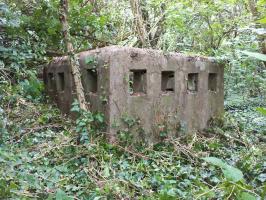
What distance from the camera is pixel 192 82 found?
20.5ft

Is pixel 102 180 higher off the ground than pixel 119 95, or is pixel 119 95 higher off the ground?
pixel 119 95

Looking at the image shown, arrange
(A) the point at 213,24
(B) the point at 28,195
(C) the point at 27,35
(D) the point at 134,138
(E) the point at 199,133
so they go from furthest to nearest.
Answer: (A) the point at 213,24 < (C) the point at 27,35 < (E) the point at 199,133 < (D) the point at 134,138 < (B) the point at 28,195

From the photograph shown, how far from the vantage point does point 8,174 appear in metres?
3.11

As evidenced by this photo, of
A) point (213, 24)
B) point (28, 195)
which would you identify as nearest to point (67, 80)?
point (28, 195)

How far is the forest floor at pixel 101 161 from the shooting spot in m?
3.35

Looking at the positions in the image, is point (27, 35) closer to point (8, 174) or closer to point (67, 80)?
point (67, 80)

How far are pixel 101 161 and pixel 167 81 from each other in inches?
79.3

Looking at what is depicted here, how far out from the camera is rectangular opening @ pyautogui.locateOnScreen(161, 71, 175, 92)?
18.4 feet

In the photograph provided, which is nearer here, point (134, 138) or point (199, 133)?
point (134, 138)

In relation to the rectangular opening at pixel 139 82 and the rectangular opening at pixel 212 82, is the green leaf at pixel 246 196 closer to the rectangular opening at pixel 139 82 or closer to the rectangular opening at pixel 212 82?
the rectangular opening at pixel 139 82

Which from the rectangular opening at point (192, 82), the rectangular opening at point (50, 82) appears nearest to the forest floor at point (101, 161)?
the rectangular opening at point (50, 82)

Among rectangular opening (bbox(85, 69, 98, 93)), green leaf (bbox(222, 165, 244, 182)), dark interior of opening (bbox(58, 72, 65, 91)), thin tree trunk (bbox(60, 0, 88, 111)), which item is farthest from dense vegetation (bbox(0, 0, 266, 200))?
rectangular opening (bbox(85, 69, 98, 93))

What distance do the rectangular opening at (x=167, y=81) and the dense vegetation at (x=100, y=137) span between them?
0.82m

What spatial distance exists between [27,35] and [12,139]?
2.51 meters
